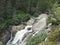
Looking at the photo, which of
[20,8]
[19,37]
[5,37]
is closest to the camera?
[19,37]

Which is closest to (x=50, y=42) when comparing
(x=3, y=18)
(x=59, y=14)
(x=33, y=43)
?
(x=33, y=43)

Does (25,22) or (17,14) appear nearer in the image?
(25,22)

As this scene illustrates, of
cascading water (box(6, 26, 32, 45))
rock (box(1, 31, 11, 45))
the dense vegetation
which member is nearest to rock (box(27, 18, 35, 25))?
the dense vegetation

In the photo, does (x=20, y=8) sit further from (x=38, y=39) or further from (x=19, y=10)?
(x=38, y=39)

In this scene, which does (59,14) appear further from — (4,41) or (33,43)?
(4,41)

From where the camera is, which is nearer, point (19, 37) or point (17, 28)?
point (19, 37)

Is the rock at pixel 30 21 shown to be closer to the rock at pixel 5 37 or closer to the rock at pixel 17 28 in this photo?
the rock at pixel 17 28

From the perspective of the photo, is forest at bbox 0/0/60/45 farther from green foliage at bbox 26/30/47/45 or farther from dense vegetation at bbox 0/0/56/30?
green foliage at bbox 26/30/47/45

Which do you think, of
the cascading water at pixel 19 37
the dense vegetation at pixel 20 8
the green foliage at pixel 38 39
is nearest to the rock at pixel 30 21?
the dense vegetation at pixel 20 8

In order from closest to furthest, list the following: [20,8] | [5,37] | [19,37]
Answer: [19,37]
[5,37]
[20,8]

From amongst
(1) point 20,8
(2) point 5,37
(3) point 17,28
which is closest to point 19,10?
(1) point 20,8

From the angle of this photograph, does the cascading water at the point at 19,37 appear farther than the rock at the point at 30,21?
No
